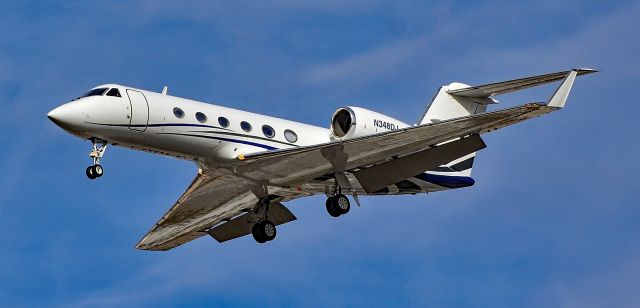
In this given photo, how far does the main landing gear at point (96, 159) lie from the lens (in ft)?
103

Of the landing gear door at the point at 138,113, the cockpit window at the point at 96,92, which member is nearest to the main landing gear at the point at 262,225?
the landing gear door at the point at 138,113

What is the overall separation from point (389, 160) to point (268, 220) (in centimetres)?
390

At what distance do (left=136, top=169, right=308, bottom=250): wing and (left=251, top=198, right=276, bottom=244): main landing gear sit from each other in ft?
1.06

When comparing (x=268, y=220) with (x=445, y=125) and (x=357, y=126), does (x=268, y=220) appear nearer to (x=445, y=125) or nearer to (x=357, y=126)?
(x=357, y=126)

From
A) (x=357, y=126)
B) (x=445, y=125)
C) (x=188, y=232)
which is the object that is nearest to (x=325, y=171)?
(x=357, y=126)

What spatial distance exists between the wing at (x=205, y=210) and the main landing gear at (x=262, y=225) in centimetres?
32

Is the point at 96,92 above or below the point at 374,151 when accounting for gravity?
above

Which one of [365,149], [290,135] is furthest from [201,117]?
[365,149]

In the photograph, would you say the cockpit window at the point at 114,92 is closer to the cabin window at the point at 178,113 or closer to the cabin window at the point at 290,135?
the cabin window at the point at 178,113

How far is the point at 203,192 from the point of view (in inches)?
1379

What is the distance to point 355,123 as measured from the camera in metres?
32.8

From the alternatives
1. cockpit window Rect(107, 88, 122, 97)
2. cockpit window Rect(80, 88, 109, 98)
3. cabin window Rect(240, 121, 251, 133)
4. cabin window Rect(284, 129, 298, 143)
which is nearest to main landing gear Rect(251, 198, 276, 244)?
cabin window Rect(284, 129, 298, 143)

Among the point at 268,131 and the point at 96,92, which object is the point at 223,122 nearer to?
the point at 268,131

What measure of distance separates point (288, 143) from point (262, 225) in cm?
264
